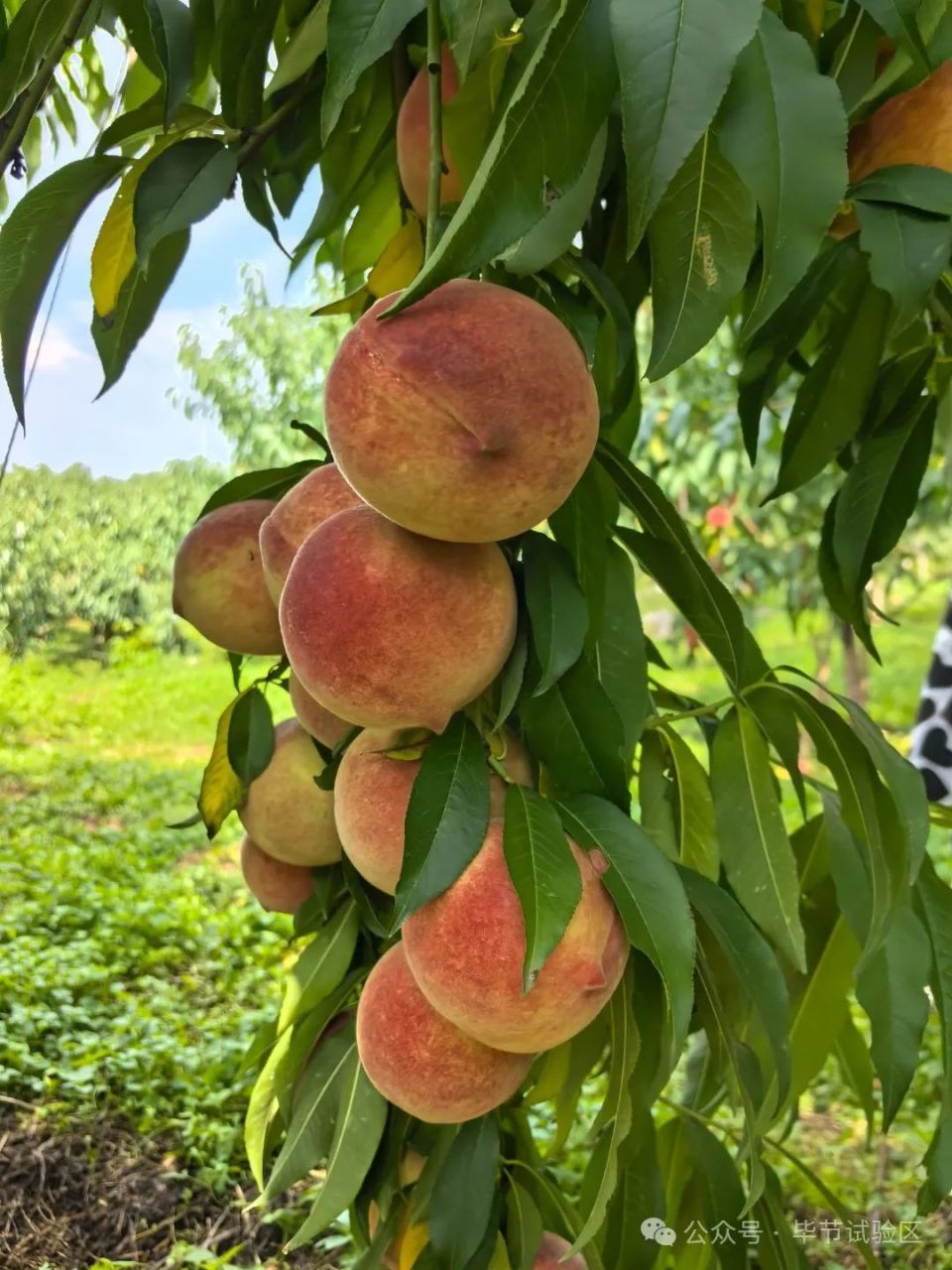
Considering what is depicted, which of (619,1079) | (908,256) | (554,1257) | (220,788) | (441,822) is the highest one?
(908,256)

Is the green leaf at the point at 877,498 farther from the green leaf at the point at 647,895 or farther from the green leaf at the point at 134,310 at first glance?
the green leaf at the point at 134,310

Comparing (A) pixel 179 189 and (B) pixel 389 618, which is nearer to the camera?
(B) pixel 389 618

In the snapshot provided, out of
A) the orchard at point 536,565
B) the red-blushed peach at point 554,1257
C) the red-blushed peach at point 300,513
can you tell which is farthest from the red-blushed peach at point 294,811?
the red-blushed peach at point 554,1257

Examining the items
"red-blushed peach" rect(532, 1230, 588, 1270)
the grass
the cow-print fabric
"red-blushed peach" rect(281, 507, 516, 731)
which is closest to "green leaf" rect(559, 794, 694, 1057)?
"red-blushed peach" rect(281, 507, 516, 731)

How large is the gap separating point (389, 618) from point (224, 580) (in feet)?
0.82

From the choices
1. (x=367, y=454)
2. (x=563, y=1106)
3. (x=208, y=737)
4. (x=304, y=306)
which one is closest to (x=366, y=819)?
(x=367, y=454)

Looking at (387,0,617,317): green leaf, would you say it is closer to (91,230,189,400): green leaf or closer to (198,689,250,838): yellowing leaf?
(91,230,189,400): green leaf

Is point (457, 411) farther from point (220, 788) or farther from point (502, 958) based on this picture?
point (220, 788)

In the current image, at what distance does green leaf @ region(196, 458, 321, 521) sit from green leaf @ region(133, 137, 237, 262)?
0.21 metres

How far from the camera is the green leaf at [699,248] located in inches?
19.6

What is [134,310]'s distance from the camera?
30.1 inches

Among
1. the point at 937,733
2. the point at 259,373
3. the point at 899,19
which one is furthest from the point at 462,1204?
the point at 259,373

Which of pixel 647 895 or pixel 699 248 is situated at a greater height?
pixel 699 248

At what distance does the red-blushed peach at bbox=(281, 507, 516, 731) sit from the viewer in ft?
1.76
